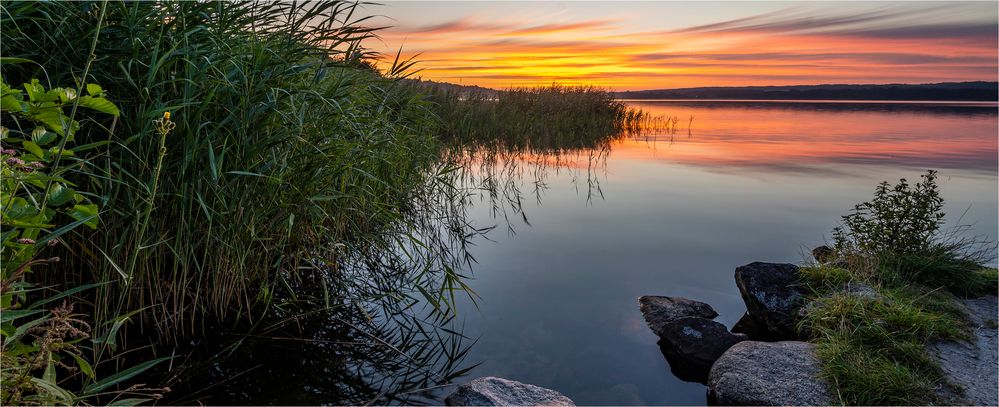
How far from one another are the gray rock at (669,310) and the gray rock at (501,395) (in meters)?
1.68

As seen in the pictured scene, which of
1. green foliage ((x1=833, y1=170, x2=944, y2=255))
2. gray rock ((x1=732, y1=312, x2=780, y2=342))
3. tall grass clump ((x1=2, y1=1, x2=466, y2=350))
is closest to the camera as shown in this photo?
tall grass clump ((x1=2, y1=1, x2=466, y2=350))

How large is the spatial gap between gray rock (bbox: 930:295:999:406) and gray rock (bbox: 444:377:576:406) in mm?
2260

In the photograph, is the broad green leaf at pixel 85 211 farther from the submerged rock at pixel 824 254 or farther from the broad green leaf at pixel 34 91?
the submerged rock at pixel 824 254

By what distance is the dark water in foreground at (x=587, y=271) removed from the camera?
3632mm

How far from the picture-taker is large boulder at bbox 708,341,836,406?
330cm

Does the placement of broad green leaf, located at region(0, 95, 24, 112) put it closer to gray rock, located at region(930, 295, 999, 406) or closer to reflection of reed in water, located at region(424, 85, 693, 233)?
gray rock, located at region(930, 295, 999, 406)

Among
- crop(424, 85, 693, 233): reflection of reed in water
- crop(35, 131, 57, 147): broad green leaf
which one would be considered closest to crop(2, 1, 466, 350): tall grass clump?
crop(35, 131, 57, 147): broad green leaf

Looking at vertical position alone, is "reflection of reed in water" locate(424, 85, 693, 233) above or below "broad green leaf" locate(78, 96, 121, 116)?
below

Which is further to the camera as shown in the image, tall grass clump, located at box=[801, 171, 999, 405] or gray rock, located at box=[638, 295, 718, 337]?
gray rock, located at box=[638, 295, 718, 337]

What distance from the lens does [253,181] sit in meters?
3.36

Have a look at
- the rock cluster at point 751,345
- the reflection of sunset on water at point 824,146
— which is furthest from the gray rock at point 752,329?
the reflection of sunset on water at point 824,146

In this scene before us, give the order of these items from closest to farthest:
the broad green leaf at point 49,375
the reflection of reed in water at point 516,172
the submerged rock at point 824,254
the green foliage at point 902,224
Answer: the broad green leaf at point 49,375 → the green foliage at point 902,224 → the submerged rock at point 824,254 → the reflection of reed in water at point 516,172

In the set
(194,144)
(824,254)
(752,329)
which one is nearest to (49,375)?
(194,144)

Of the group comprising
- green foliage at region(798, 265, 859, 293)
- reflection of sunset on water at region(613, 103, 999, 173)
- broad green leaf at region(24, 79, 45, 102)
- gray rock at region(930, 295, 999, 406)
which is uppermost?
broad green leaf at region(24, 79, 45, 102)
